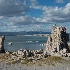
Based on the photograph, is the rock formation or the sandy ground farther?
the rock formation

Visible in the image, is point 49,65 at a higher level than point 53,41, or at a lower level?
lower

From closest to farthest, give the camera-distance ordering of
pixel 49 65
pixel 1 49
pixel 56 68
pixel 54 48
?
1. pixel 56 68
2. pixel 49 65
3. pixel 54 48
4. pixel 1 49

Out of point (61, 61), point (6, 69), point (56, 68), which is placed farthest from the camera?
point (61, 61)

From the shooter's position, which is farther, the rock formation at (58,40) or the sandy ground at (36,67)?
the rock formation at (58,40)

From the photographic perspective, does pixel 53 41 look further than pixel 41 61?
Yes

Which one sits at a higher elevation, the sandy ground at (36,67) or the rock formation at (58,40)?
the rock formation at (58,40)

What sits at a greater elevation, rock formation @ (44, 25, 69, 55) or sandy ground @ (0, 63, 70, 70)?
rock formation @ (44, 25, 69, 55)

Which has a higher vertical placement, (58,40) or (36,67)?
(58,40)

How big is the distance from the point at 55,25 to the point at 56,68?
1145 inches

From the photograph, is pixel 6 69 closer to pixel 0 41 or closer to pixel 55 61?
pixel 55 61

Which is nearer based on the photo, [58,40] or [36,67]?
[36,67]

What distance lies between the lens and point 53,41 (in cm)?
8681

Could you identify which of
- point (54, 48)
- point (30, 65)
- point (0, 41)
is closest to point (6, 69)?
point (30, 65)

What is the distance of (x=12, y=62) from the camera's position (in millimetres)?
67625
